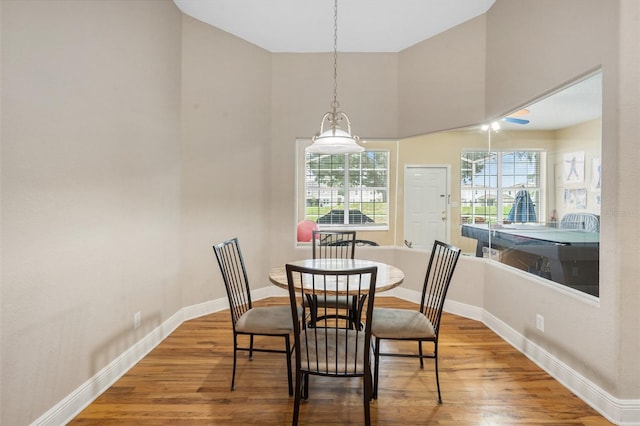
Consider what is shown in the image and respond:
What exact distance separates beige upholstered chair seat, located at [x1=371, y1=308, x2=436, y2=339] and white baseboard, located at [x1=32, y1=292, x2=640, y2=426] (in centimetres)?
108

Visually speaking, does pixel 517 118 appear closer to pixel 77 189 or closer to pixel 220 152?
pixel 220 152

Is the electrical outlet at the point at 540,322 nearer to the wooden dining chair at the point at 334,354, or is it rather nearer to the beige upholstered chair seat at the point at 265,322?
the wooden dining chair at the point at 334,354

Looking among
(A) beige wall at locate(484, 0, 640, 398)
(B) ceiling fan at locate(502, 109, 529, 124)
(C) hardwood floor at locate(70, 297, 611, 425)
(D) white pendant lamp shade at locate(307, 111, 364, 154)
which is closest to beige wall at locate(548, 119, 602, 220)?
(A) beige wall at locate(484, 0, 640, 398)

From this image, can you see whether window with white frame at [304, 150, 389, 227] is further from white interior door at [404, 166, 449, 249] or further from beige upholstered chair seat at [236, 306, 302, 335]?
beige upholstered chair seat at [236, 306, 302, 335]

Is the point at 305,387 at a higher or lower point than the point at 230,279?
lower

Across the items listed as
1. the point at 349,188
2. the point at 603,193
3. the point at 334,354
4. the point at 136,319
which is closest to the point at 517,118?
the point at 603,193

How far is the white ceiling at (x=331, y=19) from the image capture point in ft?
11.1

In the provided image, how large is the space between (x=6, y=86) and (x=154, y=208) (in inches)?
60.1

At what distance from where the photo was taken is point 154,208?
10.0ft

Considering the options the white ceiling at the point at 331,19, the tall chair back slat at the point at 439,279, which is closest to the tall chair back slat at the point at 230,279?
the tall chair back slat at the point at 439,279

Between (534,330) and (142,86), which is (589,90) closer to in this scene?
(534,330)

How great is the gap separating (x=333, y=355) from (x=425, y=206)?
3.40m

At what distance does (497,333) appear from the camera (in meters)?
3.31

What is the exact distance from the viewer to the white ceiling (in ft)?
11.1
